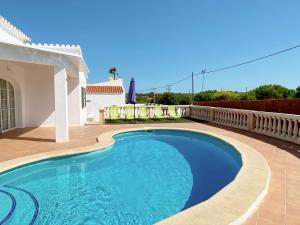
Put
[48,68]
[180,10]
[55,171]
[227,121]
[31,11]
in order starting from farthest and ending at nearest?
[180,10]
[31,11]
[227,121]
[48,68]
[55,171]

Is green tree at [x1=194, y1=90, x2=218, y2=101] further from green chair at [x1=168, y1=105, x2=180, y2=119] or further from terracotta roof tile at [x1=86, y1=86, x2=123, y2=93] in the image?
green chair at [x1=168, y1=105, x2=180, y2=119]

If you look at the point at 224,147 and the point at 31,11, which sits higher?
the point at 31,11

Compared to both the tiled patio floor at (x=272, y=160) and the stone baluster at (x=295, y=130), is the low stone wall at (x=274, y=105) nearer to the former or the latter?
the stone baluster at (x=295, y=130)

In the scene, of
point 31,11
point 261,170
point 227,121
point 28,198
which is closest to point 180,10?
point 227,121

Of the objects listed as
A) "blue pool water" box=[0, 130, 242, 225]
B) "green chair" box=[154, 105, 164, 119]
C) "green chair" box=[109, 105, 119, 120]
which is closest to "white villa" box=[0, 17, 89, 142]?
"green chair" box=[109, 105, 119, 120]

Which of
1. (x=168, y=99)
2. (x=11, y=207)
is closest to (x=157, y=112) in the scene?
(x=11, y=207)

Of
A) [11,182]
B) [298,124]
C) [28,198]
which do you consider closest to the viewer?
[28,198]

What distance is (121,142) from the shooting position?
399 inches

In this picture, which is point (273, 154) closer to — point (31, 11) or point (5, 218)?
point (5, 218)

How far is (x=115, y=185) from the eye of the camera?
5223 millimetres

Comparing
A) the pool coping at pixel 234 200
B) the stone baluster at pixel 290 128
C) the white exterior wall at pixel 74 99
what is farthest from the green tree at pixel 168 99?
the pool coping at pixel 234 200

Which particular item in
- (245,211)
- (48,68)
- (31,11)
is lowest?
Result: (245,211)

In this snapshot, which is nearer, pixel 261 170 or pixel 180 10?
pixel 261 170

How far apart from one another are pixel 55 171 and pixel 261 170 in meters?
5.23
